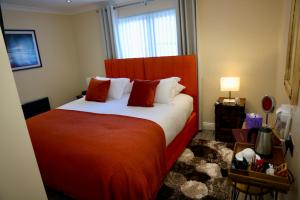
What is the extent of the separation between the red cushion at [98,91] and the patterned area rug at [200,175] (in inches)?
63.2

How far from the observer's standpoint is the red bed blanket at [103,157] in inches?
62.2

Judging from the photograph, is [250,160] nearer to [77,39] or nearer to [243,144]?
[243,144]

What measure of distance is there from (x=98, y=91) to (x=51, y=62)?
1618 mm

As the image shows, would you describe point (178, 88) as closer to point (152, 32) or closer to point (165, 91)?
point (165, 91)

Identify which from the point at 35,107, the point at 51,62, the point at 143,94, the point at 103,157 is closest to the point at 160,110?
the point at 143,94

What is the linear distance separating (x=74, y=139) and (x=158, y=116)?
3.27 ft

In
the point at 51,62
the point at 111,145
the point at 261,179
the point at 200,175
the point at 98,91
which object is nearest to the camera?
the point at 261,179

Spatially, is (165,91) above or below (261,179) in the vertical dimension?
above

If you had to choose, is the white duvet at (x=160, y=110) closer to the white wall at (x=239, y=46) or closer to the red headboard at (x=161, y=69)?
the red headboard at (x=161, y=69)

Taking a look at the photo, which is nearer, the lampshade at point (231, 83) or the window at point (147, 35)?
the lampshade at point (231, 83)

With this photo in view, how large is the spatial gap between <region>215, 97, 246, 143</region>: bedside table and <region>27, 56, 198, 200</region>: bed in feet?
1.37

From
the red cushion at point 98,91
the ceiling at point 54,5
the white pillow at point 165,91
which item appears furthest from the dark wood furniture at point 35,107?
the white pillow at point 165,91

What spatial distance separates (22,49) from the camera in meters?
3.64

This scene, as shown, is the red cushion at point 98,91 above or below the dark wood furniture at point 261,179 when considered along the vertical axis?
above
